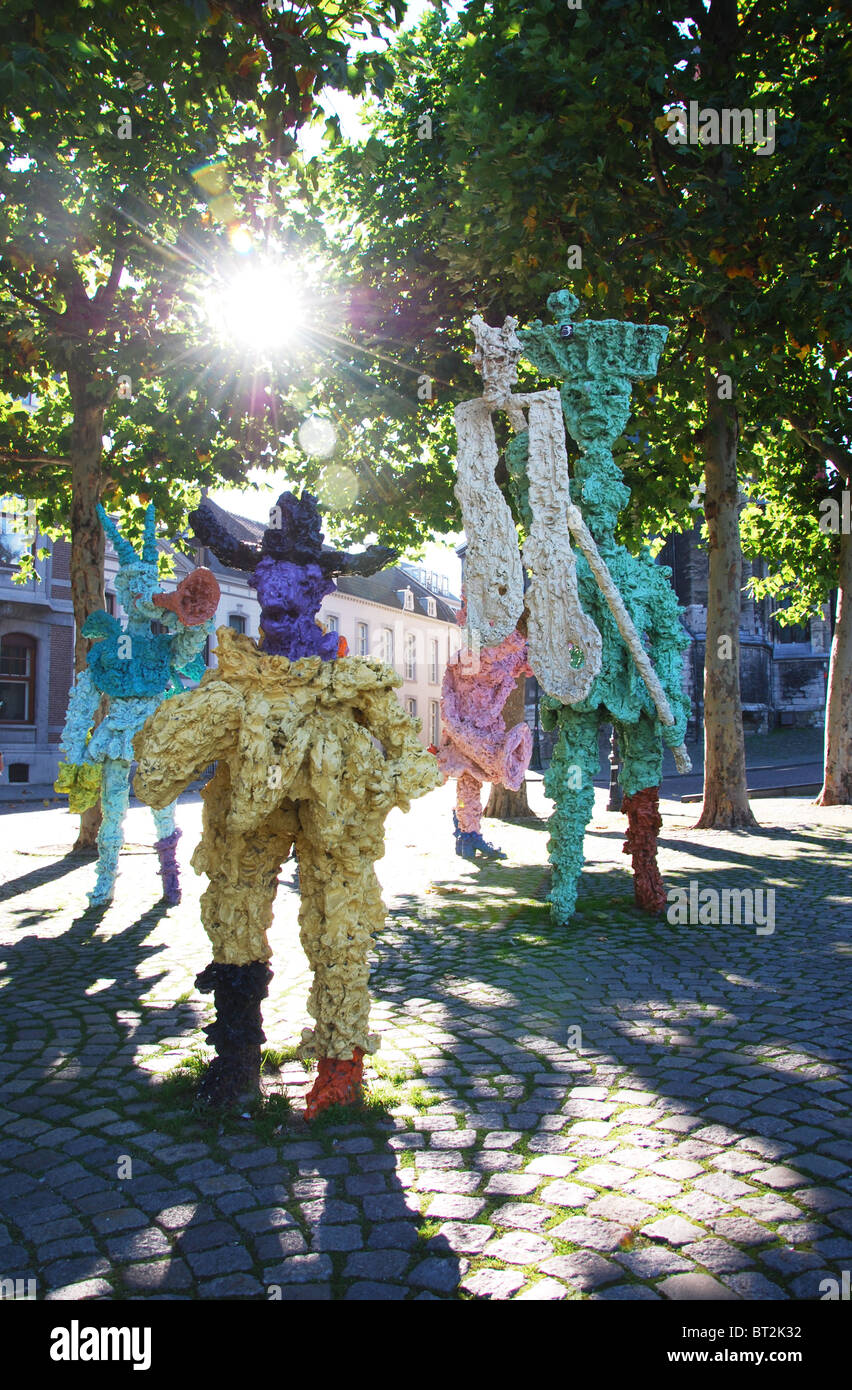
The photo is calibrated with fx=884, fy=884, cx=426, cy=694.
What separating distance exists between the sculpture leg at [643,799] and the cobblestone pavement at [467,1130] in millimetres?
627

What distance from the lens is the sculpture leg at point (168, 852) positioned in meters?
6.99

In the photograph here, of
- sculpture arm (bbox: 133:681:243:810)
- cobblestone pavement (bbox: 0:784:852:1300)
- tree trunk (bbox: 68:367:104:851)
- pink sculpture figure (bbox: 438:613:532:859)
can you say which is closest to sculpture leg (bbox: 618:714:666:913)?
cobblestone pavement (bbox: 0:784:852:1300)

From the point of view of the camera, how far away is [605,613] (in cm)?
621

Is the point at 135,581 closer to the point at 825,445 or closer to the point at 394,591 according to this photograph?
the point at 825,445

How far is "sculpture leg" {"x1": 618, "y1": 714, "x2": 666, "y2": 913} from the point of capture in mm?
6395

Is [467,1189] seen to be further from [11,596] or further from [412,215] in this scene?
[11,596]

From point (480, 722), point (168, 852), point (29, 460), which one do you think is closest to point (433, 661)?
point (29, 460)

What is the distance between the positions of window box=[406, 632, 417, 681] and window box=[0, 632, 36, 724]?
701 inches

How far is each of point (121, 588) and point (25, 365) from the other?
480 cm

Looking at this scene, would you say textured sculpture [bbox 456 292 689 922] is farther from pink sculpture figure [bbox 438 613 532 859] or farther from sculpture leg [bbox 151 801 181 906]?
sculpture leg [bbox 151 801 181 906]

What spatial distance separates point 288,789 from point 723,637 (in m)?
9.31

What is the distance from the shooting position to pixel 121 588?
271 inches

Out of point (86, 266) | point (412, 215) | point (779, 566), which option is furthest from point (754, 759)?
point (86, 266)

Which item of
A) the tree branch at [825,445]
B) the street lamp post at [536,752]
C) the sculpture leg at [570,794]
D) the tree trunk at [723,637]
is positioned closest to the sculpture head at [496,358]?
the sculpture leg at [570,794]
